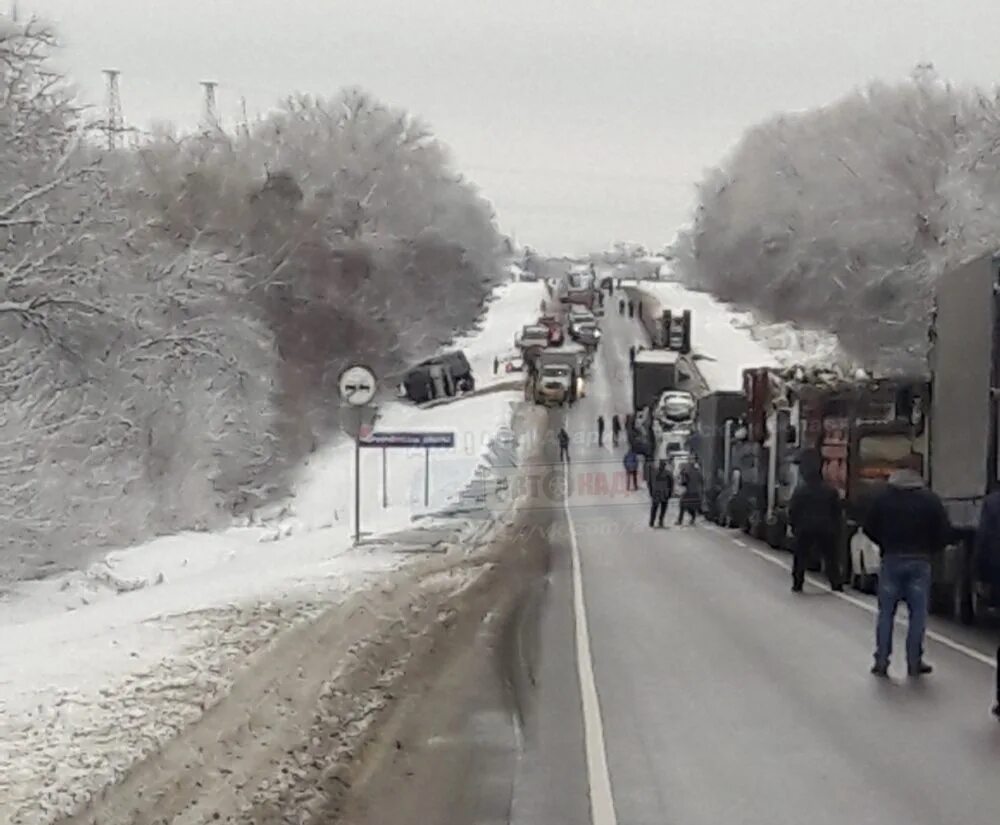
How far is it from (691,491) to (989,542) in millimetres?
31618

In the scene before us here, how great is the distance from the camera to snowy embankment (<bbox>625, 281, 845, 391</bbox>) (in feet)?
289

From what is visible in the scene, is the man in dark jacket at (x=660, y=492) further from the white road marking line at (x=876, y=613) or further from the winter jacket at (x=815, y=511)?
the winter jacket at (x=815, y=511)

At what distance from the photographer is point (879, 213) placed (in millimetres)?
78250

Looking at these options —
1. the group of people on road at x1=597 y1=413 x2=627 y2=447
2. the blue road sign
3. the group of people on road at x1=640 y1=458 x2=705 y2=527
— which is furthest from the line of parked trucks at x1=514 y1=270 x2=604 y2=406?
the blue road sign

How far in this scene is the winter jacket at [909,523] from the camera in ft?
43.3

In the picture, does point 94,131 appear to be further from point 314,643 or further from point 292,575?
point 314,643

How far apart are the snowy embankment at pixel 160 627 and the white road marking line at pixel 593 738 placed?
1911 millimetres

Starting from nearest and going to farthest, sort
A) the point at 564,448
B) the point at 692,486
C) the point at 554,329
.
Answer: the point at 692,486, the point at 564,448, the point at 554,329

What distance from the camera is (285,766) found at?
31.0 feet

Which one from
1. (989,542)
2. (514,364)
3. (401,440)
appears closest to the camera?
(989,542)

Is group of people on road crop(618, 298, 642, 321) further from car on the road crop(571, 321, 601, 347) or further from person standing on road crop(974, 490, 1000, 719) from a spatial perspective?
person standing on road crop(974, 490, 1000, 719)

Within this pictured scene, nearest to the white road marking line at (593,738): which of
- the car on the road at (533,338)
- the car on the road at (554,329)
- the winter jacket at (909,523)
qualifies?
the winter jacket at (909,523)

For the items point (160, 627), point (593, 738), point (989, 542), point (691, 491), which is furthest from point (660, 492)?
point (593, 738)

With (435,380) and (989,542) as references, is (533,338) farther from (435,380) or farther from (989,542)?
(989,542)
